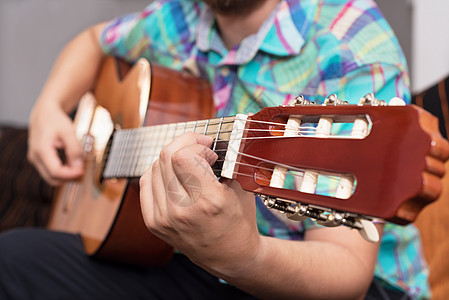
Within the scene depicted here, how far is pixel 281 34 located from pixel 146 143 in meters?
0.31

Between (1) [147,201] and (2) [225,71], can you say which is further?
A: (2) [225,71]

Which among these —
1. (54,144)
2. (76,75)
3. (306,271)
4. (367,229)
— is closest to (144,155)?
(306,271)

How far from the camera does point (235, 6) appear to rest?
864 mm

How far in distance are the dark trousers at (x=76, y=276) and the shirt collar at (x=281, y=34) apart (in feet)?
1.35

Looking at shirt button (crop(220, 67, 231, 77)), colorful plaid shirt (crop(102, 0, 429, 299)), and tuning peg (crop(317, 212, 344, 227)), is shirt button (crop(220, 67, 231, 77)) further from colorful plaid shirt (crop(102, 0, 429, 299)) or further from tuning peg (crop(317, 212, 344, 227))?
tuning peg (crop(317, 212, 344, 227))

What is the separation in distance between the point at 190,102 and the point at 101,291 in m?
0.43

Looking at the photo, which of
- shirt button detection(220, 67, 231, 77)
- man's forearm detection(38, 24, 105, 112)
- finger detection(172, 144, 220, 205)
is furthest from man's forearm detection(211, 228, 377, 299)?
man's forearm detection(38, 24, 105, 112)

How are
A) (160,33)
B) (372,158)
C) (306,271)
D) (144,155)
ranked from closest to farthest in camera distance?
1. (372,158)
2. (306,271)
3. (144,155)
4. (160,33)

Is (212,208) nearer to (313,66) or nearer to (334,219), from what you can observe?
(334,219)

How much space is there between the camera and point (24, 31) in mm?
2482

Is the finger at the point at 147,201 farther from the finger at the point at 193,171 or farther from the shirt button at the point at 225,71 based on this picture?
the shirt button at the point at 225,71

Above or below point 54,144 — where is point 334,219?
above

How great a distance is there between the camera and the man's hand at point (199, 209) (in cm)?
49

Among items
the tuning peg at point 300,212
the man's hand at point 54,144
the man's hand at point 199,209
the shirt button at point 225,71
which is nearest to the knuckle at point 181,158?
the man's hand at point 199,209
